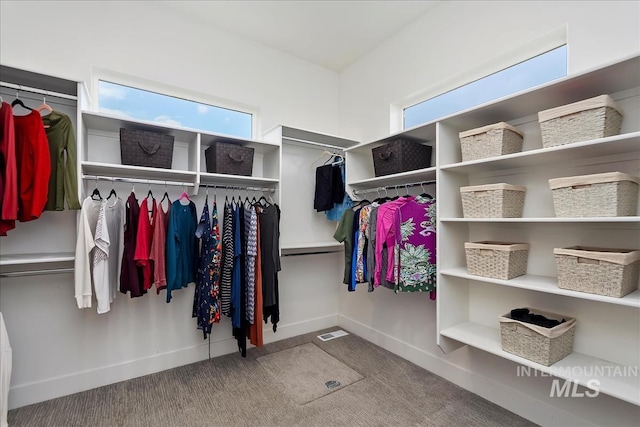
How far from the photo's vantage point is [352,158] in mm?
2969

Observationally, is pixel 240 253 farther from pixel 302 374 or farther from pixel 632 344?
pixel 632 344

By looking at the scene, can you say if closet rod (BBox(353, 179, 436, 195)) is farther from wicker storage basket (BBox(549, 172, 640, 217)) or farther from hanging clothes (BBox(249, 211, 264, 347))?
hanging clothes (BBox(249, 211, 264, 347))

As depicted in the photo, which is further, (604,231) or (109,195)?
(109,195)

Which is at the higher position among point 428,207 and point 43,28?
point 43,28

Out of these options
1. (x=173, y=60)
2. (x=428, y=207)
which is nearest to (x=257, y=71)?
(x=173, y=60)

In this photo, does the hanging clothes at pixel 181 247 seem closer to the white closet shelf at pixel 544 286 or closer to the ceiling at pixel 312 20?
the ceiling at pixel 312 20

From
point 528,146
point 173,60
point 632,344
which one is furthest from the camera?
point 173,60

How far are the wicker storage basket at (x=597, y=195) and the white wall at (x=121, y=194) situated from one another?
2.41 m

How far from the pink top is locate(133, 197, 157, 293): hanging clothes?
1.70 meters

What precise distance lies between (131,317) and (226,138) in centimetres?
166

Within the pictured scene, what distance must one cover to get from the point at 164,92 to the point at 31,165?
1215 millimetres

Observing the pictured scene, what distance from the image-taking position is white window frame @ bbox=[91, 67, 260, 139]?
2395mm

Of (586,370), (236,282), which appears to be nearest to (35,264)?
(236,282)

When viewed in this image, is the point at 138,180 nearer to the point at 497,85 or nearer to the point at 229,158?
the point at 229,158
